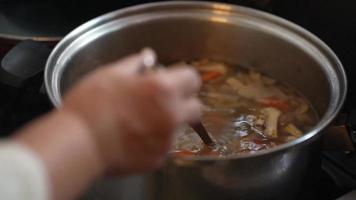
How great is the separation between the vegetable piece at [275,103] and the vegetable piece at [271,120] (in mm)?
15

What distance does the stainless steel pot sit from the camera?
66 centimetres

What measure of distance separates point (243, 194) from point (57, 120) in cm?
34

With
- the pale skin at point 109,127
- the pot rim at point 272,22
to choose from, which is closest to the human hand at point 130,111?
the pale skin at point 109,127

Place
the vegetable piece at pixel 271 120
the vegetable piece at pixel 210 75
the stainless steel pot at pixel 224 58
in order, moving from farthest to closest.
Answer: the vegetable piece at pixel 210 75
the vegetable piece at pixel 271 120
the stainless steel pot at pixel 224 58

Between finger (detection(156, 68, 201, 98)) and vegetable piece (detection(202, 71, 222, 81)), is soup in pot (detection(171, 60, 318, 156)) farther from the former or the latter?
finger (detection(156, 68, 201, 98))

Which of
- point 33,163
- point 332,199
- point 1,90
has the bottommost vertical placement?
point 332,199

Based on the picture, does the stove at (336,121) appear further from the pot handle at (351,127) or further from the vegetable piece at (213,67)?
the vegetable piece at (213,67)

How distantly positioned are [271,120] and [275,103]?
0.21ft

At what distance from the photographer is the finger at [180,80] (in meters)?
0.46

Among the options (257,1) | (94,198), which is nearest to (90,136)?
(94,198)

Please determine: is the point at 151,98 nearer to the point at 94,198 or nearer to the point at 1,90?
the point at 94,198

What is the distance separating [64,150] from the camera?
43 centimetres

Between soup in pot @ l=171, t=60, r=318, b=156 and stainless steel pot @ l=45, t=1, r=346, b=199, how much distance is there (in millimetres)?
21

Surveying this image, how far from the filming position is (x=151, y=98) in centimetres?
45
